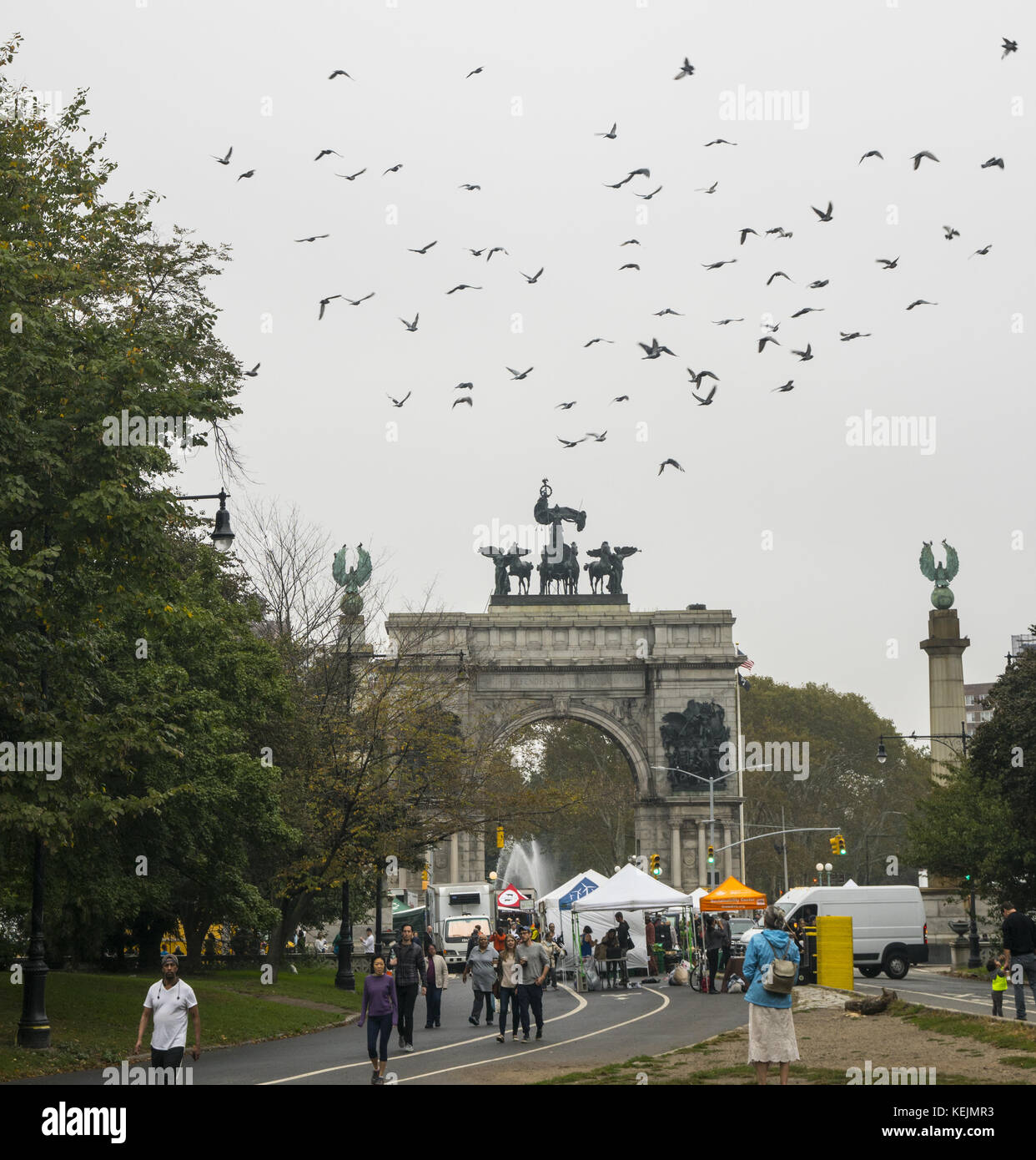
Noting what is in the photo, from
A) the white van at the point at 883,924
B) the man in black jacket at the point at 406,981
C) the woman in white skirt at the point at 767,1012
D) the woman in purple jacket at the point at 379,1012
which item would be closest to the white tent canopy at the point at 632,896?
the white van at the point at 883,924

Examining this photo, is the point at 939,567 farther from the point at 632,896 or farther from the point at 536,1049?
the point at 536,1049

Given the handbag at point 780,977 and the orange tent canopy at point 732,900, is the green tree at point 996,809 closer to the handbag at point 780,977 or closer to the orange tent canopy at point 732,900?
the orange tent canopy at point 732,900

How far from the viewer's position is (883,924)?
46125 mm

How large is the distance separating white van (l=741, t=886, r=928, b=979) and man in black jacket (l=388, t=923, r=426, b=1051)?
21734 millimetres

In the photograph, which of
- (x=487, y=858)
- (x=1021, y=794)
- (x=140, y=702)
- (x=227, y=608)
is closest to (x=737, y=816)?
(x=487, y=858)

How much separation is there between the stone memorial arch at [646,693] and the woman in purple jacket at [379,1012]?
63629 mm

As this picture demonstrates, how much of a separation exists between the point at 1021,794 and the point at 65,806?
89.7 ft

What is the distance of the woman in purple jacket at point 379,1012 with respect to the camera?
19.4m

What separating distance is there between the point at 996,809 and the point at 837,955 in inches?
930

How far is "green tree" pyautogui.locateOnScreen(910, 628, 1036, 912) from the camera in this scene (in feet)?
136

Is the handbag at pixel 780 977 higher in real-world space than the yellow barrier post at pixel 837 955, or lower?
higher
